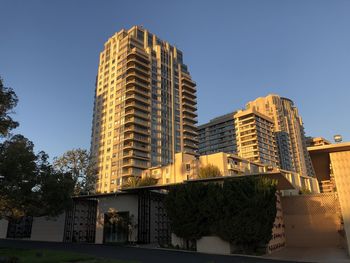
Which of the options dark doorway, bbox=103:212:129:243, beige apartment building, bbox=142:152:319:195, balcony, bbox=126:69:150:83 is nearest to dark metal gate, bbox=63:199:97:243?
dark doorway, bbox=103:212:129:243

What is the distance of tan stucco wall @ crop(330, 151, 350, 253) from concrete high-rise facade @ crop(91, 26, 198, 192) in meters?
65.0

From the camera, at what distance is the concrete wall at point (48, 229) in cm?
3666

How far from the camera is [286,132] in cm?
14338

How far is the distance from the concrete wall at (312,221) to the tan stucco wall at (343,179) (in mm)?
9268

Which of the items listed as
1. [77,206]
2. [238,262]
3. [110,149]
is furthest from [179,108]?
[238,262]

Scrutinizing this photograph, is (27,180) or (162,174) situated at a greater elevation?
(162,174)

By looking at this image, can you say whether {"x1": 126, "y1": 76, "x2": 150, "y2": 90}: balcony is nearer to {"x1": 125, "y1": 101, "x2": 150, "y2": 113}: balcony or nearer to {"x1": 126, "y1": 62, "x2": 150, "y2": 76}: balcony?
{"x1": 126, "y1": 62, "x2": 150, "y2": 76}: balcony

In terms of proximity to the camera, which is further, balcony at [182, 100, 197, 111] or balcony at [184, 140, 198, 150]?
balcony at [182, 100, 197, 111]

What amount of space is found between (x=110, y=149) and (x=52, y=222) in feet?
159

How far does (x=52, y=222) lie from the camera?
37781 mm

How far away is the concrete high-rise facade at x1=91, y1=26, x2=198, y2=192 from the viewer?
82938mm

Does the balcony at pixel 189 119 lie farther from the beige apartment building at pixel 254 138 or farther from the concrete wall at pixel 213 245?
the concrete wall at pixel 213 245

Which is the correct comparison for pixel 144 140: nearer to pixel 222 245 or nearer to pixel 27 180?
pixel 27 180

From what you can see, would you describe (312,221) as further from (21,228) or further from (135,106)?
(135,106)
